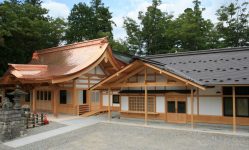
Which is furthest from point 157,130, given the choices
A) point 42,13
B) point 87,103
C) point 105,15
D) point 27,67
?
point 105,15

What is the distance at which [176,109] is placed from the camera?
1427 centimetres

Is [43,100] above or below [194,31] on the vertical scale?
below

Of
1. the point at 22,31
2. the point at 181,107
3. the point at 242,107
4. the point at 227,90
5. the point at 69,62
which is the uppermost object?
the point at 22,31

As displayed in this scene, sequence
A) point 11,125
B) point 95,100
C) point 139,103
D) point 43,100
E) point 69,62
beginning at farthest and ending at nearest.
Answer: point 43,100 < point 69,62 < point 95,100 < point 139,103 < point 11,125

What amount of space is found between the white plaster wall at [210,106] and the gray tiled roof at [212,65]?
1.40 metres

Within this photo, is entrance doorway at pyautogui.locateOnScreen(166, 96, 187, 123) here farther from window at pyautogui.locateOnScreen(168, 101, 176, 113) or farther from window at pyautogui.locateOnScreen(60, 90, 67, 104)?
window at pyautogui.locateOnScreen(60, 90, 67, 104)

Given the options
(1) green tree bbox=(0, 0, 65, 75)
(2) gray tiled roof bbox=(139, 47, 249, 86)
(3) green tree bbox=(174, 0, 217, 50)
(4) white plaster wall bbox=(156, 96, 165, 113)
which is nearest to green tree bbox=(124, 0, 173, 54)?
(3) green tree bbox=(174, 0, 217, 50)

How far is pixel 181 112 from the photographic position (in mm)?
14180

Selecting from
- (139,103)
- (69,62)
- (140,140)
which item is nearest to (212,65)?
(139,103)

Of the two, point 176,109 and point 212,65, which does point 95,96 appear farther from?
point 212,65

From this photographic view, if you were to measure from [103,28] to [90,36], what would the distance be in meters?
2.87

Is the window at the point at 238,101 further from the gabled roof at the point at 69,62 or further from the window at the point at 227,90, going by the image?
the gabled roof at the point at 69,62

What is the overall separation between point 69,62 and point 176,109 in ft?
33.1

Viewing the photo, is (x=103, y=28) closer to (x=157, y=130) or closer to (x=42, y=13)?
(x=42, y=13)
